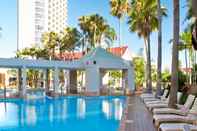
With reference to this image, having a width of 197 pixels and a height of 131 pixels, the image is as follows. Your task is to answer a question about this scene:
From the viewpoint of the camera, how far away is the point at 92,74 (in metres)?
35.5

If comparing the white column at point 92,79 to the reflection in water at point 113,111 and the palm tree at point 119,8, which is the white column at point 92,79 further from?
the reflection in water at point 113,111

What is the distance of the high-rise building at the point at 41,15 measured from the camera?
113 metres

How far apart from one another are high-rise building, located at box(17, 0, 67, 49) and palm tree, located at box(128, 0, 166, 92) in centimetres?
7881

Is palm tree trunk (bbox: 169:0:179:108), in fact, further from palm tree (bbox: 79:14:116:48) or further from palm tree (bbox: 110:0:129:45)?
palm tree (bbox: 79:14:116:48)

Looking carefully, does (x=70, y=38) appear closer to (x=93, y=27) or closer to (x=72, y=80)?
(x=93, y=27)

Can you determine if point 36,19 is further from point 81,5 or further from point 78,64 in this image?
point 78,64

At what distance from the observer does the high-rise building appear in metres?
113

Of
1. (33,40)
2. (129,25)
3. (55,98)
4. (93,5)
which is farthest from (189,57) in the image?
(33,40)

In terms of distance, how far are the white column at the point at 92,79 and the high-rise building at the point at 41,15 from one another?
255 ft

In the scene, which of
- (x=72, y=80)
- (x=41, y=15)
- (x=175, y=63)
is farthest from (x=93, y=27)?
(x=41, y=15)

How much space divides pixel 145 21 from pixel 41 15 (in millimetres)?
87693

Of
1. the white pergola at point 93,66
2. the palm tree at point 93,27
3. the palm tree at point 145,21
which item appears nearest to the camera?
the palm tree at point 145,21

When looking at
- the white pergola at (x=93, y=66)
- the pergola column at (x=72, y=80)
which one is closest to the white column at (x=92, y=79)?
the white pergola at (x=93, y=66)

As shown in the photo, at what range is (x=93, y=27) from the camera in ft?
154
